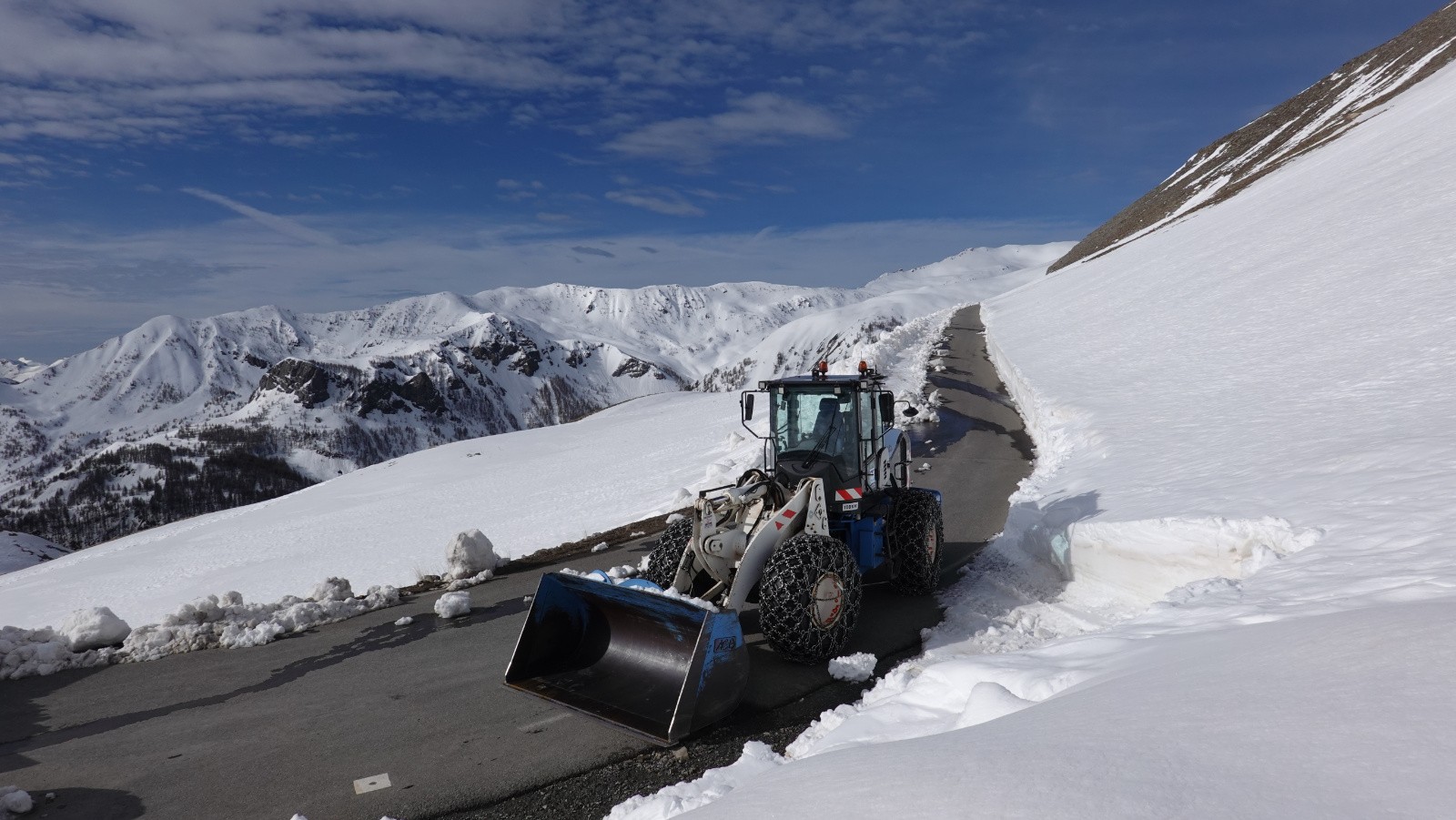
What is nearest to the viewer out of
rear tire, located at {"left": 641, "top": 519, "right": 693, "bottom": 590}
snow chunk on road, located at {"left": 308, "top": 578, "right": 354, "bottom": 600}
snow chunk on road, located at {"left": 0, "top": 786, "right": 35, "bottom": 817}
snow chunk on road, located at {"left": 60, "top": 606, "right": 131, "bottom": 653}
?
snow chunk on road, located at {"left": 0, "top": 786, "right": 35, "bottom": 817}

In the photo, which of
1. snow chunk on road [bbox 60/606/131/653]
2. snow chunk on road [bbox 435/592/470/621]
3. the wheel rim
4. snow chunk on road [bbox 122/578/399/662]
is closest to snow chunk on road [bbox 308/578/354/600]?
snow chunk on road [bbox 122/578/399/662]

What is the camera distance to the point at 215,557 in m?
24.6

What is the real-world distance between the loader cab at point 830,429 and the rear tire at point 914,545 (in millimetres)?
470

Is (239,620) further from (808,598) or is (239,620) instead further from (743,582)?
(808,598)

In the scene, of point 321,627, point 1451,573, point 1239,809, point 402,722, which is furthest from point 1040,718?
point 321,627

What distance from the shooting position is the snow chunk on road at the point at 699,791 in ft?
15.1

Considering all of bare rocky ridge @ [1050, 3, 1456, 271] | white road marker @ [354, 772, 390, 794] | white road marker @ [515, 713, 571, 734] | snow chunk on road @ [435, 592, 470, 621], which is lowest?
white road marker @ [354, 772, 390, 794]

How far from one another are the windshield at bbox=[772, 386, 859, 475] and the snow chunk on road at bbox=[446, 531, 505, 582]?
4995mm

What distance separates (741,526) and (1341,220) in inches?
988

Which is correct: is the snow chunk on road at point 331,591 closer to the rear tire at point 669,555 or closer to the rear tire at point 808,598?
the rear tire at point 669,555

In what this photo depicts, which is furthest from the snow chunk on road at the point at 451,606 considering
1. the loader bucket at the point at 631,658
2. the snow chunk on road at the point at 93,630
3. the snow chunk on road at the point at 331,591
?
the snow chunk on road at the point at 93,630

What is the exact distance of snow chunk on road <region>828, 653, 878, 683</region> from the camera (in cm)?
675

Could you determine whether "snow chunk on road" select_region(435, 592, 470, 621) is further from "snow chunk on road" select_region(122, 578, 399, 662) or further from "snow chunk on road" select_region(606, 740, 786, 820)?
"snow chunk on road" select_region(606, 740, 786, 820)

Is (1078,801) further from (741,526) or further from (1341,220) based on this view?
(1341,220)
